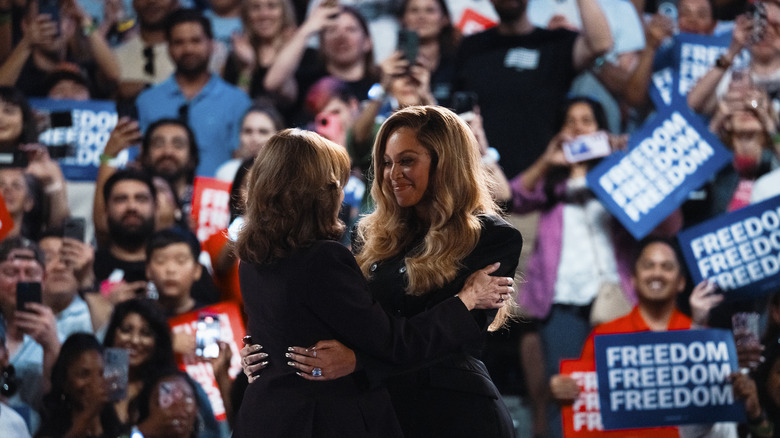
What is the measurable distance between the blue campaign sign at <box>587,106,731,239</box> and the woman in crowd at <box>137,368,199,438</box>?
2.06m

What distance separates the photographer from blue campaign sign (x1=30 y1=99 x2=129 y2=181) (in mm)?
4996

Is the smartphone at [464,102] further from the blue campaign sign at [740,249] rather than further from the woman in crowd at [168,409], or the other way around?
the woman in crowd at [168,409]

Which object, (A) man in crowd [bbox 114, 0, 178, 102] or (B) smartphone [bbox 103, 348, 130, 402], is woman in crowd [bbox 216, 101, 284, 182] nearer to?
(A) man in crowd [bbox 114, 0, 178, 102]

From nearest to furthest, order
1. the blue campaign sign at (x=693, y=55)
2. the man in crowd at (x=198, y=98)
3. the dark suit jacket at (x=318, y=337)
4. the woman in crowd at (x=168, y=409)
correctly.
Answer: the dark suit jacket at (x=318, y=337), the woman in crowd at (x=168, y=409), the blue campaign sign at (x=693, y=55), the man in crowd at (x=198, y=98)

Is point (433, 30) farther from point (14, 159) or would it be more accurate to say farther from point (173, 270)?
point (14, 159)

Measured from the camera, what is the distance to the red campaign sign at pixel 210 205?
15.5 ft

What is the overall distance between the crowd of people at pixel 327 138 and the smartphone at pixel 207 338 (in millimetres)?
67

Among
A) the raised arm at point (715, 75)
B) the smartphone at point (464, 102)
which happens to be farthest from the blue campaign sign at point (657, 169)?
the smartphone at point (464, 102)

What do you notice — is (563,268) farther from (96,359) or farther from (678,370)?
(96,359)

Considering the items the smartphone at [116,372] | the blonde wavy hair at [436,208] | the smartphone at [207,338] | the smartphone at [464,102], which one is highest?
the smartphone at [464,102]

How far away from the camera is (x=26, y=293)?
4.41 m

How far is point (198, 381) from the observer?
4.41 m

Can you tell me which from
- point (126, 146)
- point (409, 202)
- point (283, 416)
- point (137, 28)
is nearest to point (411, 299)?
point (409, 202)

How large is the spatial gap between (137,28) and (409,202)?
352 cm
